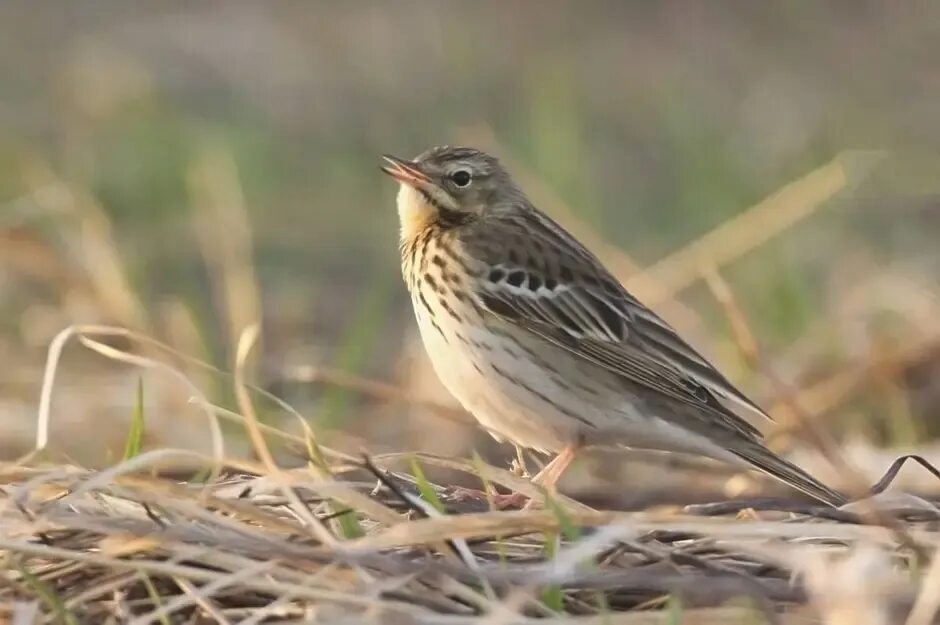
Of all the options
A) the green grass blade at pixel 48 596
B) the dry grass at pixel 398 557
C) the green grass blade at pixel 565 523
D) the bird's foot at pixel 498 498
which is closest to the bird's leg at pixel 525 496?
the bird's foot at pixel 498 498

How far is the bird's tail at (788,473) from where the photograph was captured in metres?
4.75

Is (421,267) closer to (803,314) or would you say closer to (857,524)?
(857,524)

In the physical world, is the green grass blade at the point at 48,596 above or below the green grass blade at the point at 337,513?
below

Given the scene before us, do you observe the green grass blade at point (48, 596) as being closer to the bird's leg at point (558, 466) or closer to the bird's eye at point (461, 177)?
the bird's leg at point (558, 466)

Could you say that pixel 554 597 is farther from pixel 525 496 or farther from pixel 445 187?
pixel 445 187

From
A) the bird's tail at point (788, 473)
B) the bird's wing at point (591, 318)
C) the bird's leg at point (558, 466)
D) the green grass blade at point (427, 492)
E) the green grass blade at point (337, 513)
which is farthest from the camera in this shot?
the bird's wing at point (591, 318)

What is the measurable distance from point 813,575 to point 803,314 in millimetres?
5027

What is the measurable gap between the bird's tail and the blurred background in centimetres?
10

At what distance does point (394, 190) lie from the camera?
12.2 m

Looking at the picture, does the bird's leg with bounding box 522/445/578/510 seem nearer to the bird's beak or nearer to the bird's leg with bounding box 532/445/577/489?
the bird's leg with bounding box 532/445/577/489

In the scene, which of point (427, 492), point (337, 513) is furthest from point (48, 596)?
point (427, 492)

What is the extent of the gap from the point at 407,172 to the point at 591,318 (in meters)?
Answer: 0.75

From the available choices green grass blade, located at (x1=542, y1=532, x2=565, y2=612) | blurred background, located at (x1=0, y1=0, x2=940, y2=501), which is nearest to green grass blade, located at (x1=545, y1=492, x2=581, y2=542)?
green grass blade, located at (x1=542, y1=532, x2=565, y2=612)

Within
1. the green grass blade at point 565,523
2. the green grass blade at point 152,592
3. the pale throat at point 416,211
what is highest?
the pale throat at point 416,211
